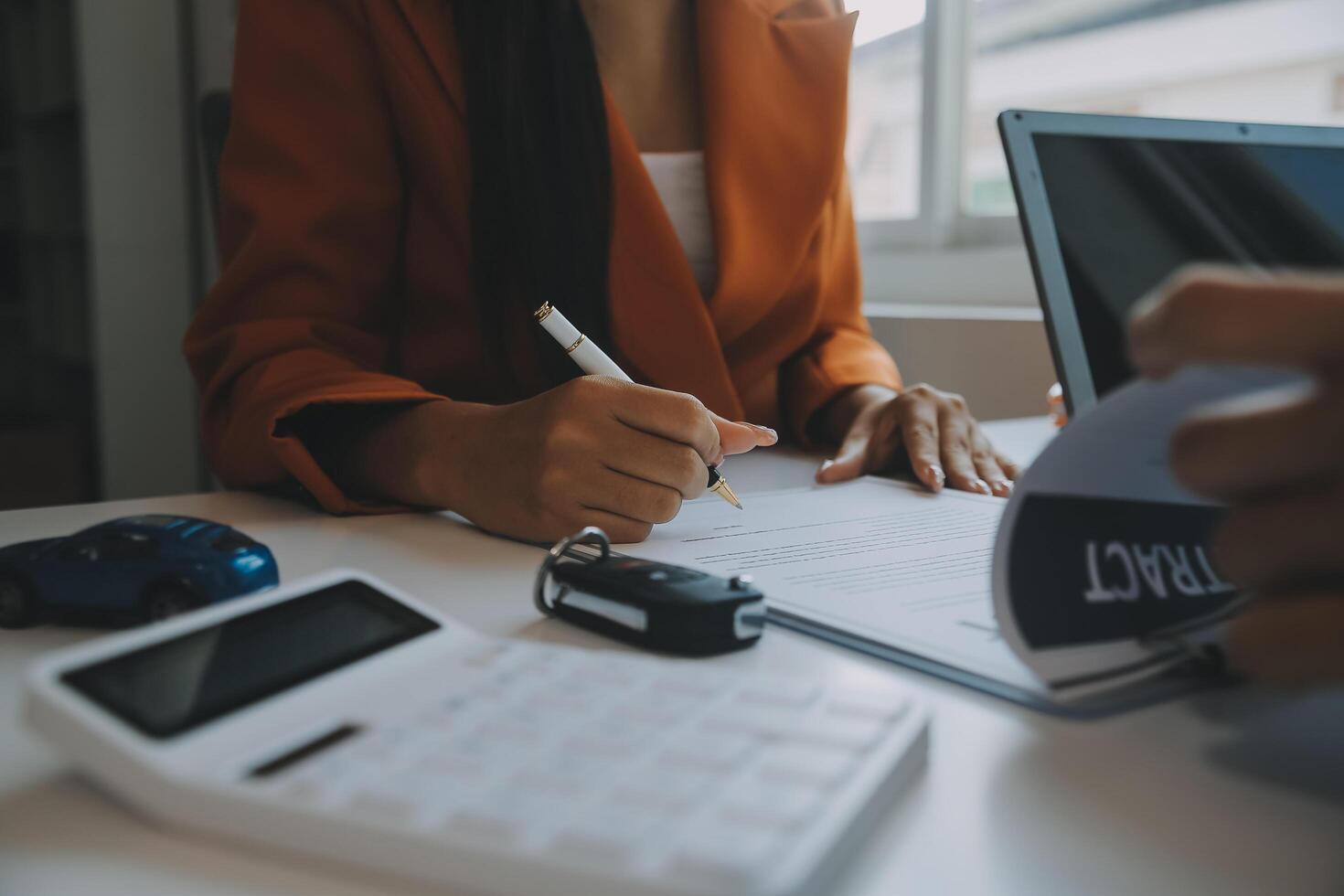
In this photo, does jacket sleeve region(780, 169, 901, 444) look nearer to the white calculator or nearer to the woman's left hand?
the woman's left hand

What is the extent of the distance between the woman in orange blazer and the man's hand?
313mm

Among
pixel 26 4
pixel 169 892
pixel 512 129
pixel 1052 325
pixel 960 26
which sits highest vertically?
pixel 26 4

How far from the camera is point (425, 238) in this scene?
2.79 ft

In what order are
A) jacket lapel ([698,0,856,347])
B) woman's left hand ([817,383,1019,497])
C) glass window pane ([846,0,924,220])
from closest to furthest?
woman's left hand ([817,383,1019,497]) < jacket lapel ([698,0,856,347]) < glass window pane ([846,0,924,220])

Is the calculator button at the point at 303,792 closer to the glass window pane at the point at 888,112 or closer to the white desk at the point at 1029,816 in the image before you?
the white desk at the point at 1029,816

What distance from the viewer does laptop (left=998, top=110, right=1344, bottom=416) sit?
1.45 ft

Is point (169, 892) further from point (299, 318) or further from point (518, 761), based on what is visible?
point (299, 318)

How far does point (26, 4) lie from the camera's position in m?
2.74

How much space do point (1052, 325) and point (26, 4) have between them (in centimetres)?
330

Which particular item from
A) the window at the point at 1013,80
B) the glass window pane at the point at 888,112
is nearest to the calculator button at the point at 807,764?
the window at the point at 1013,80

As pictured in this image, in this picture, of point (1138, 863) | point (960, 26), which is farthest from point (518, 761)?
point (960, 26)

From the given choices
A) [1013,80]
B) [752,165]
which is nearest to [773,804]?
[752,165]

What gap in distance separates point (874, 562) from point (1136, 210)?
22 centimetres

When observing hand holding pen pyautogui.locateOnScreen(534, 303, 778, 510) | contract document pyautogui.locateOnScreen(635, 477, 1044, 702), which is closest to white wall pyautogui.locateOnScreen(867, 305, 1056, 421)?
contract document pyautogui.locateOnScreen(635, 477, 1044, 702)
